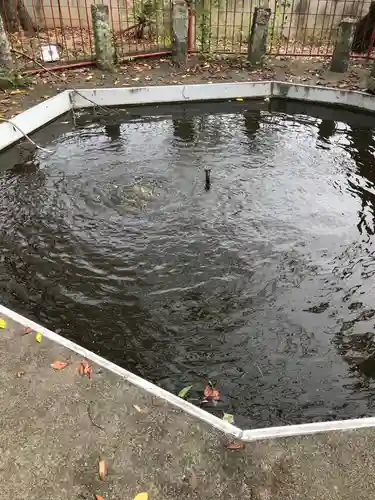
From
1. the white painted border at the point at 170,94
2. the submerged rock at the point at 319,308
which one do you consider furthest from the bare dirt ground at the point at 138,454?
the white painted border at the point at 170,94

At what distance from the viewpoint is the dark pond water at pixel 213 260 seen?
4.36 meters

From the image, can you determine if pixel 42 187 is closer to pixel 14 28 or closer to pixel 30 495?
pixel 30 495

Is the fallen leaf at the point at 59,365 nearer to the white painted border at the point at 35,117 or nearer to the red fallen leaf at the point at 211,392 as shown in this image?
the red fallen leaf at the point at 211,392

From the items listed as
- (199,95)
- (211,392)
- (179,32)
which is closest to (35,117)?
(199,95)

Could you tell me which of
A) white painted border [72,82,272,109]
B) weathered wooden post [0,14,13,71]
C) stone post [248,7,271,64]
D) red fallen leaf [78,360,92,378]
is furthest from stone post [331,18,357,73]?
red fallen leaf [78,360,92,378]

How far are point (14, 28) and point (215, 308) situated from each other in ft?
44.2

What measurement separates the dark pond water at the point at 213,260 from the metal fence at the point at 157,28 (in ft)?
15.9

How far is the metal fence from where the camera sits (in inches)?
478

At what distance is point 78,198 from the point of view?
6.79 m

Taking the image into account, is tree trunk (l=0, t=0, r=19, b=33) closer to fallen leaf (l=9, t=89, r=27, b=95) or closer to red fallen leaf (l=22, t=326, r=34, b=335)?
fallen leaf (l=9, t=89, r=27, b=95)

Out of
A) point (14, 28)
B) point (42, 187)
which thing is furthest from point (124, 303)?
point (14, 28)

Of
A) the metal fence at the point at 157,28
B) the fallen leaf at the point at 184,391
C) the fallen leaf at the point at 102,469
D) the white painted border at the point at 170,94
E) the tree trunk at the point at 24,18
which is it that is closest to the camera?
the fallen leaf at the point at 102,469

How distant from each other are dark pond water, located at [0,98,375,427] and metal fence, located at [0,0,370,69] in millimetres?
4857

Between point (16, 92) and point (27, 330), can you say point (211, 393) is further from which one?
point (16, 92)
